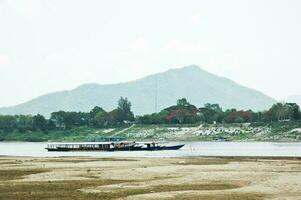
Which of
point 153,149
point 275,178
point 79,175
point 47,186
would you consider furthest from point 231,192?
point 153,149

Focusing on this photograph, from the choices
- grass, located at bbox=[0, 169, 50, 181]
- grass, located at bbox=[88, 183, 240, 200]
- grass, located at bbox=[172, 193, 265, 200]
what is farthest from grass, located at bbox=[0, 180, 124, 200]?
grass, located at bbox=[172, 193, 265, 200]

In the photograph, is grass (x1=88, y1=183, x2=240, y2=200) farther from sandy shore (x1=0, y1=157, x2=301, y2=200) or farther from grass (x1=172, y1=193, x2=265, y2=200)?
grass (x1=172, y1=193, x2=265, y2=200)

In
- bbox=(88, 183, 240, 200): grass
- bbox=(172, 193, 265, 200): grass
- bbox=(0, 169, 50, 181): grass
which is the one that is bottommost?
bbox=(172, 193, 265, 200): grass

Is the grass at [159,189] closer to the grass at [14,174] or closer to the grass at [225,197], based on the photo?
the grass at [225,197]

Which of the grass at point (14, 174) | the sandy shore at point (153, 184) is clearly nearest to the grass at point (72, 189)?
the sandy shore at point (153, 184)

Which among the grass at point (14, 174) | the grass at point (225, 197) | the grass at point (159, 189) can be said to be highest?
the grass at point (14, 174)

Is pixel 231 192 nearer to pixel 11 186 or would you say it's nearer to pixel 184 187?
pixel 184 187

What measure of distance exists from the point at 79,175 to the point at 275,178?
61.5ft

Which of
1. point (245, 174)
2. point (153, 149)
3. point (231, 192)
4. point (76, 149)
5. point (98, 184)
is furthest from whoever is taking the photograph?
point (76, 149)

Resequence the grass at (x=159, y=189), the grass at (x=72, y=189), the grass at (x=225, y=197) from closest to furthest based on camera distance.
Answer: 1. the grass at (x=225, y=197)
2. the grass at (x=72, y=189)
3. the grass at (x=159, y=189)

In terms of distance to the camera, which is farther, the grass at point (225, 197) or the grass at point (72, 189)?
the grass at point (72, 189)

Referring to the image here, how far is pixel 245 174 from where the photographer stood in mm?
57438

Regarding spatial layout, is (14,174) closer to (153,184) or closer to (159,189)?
(153,184)

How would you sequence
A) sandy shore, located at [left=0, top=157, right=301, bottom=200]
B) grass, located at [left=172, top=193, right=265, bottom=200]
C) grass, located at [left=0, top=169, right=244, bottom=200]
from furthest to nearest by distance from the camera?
1. sandy shore, located at [left=0, top=157, right=301, bottom=200]
2. grass, located at [left=0, top=169, right=244, bottom=200]
3. grass, located at [left=172, top=193, right=265, bottom=200]
